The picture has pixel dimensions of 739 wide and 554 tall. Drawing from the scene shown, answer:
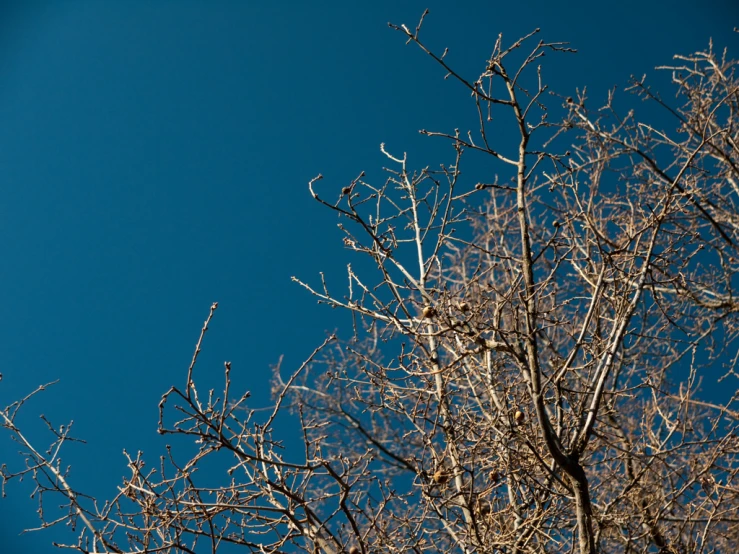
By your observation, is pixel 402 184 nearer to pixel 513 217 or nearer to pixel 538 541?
pixel 538 541

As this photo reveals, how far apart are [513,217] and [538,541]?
4.89m

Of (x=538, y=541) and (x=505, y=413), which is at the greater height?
(x=505, y=413)

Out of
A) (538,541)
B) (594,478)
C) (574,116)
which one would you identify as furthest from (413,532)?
(574,116)

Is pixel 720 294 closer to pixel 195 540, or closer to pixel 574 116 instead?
pixel 574 116

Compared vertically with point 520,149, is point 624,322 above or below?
below

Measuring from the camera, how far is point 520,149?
3.34 metres

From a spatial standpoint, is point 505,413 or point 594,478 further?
point 594,478

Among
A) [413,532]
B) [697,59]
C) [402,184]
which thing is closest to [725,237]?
[697,59]

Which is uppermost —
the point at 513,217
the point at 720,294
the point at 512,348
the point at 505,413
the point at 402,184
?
the point at 513,217

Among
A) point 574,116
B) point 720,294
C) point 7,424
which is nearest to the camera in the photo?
point 7,424

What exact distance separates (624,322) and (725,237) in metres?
4.01

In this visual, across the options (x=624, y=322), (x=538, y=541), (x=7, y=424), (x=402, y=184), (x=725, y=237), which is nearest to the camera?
(x=624, y=322)

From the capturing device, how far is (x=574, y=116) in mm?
7746

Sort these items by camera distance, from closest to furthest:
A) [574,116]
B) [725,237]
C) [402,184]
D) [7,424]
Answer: [7,424]
[402,184]
[725,237]
[574,116]
